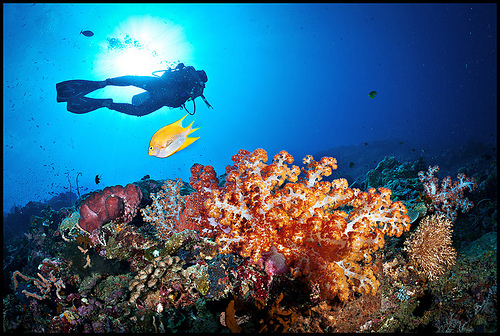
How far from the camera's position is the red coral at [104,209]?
4.46m

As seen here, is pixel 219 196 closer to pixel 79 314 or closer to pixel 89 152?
pixel 79 314

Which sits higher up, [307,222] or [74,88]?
[74,88]

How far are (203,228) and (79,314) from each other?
2390mm

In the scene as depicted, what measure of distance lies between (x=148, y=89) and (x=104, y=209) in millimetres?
6667

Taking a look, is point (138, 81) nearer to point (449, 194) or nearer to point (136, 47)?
point (449, 194)

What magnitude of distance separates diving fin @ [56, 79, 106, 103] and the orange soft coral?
1015cm

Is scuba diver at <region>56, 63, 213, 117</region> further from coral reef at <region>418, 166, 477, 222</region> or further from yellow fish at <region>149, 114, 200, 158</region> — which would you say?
coral reef at <region>418, 166, 477, 222</region>

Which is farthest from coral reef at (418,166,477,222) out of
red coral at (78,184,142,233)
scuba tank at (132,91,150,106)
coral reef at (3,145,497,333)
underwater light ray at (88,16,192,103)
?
underwater light ray at (88,16,192,103)

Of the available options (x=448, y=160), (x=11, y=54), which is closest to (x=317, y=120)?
(x=448, y=160)

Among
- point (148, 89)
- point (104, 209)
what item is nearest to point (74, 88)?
point (148, 89)

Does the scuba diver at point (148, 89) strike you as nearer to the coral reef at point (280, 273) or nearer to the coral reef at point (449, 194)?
the coral reef at point (280, 273)

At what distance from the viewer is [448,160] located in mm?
20359

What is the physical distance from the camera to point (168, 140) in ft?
11.3

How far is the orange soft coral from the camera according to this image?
2584 millimetres
